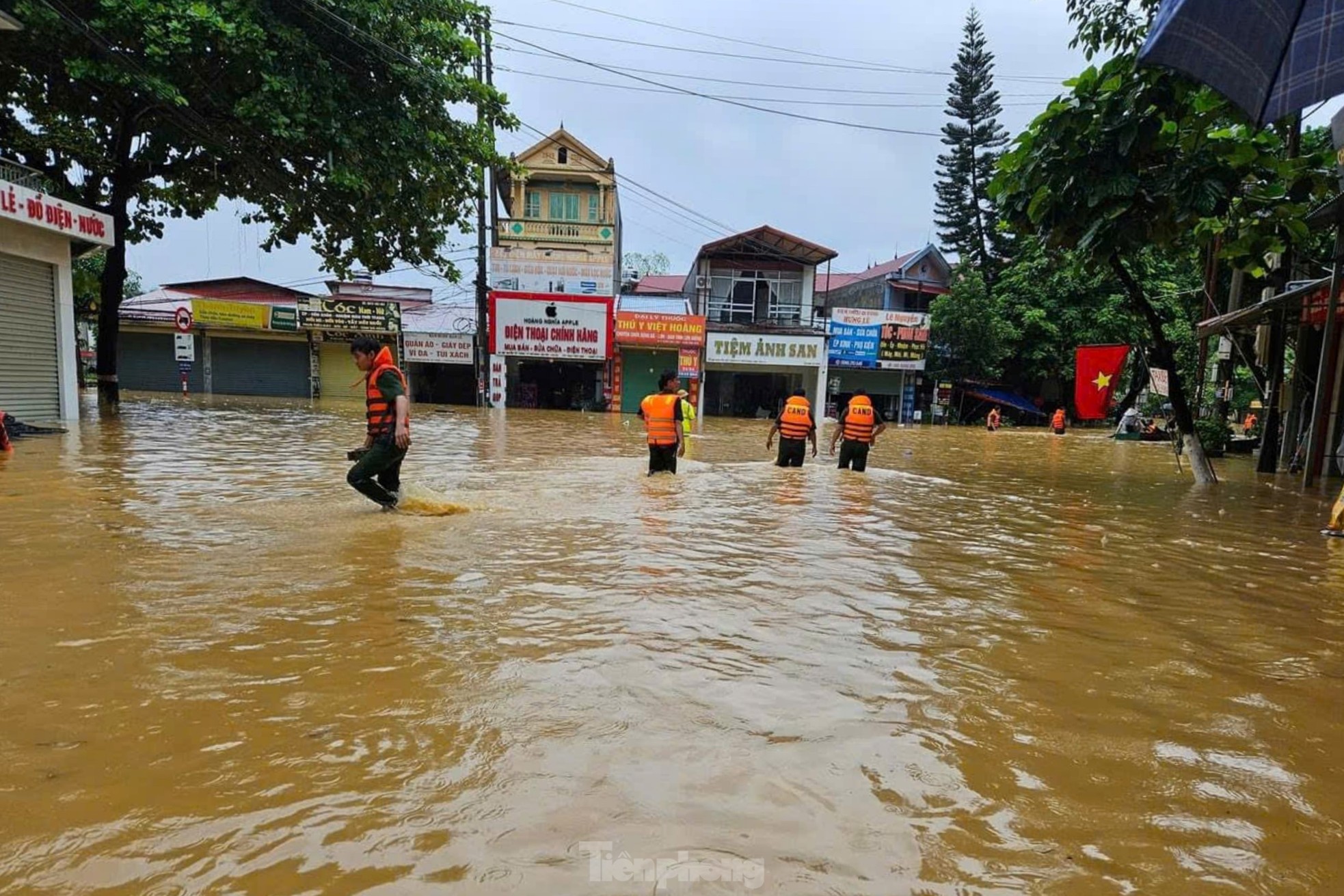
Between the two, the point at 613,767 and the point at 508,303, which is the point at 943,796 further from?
the point at 508,303

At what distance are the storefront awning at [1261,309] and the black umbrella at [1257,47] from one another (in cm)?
→ 863

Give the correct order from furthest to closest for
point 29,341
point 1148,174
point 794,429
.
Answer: point 29,341 < point 794,429 < point 1148,174

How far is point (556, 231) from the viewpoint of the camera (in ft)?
105

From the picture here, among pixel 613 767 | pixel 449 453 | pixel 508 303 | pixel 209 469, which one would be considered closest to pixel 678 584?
pixel 613 767

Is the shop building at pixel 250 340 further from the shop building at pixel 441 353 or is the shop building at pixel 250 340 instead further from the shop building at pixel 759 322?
the shop building at pixel 759 322

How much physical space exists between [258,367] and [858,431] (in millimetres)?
30803

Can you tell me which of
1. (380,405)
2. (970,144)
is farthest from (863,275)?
(380,405)

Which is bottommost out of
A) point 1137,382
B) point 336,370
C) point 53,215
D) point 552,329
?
point 336,370

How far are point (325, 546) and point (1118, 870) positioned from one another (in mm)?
4896

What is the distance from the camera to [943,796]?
7.54 ft

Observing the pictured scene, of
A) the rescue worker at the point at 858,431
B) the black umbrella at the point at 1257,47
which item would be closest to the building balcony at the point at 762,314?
the rescue worker at the point at 858,431

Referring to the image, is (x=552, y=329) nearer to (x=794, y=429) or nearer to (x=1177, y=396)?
(x=794, y=429)

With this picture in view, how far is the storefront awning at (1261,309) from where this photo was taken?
34.9 feet

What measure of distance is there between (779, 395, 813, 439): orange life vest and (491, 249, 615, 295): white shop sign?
2155cm
